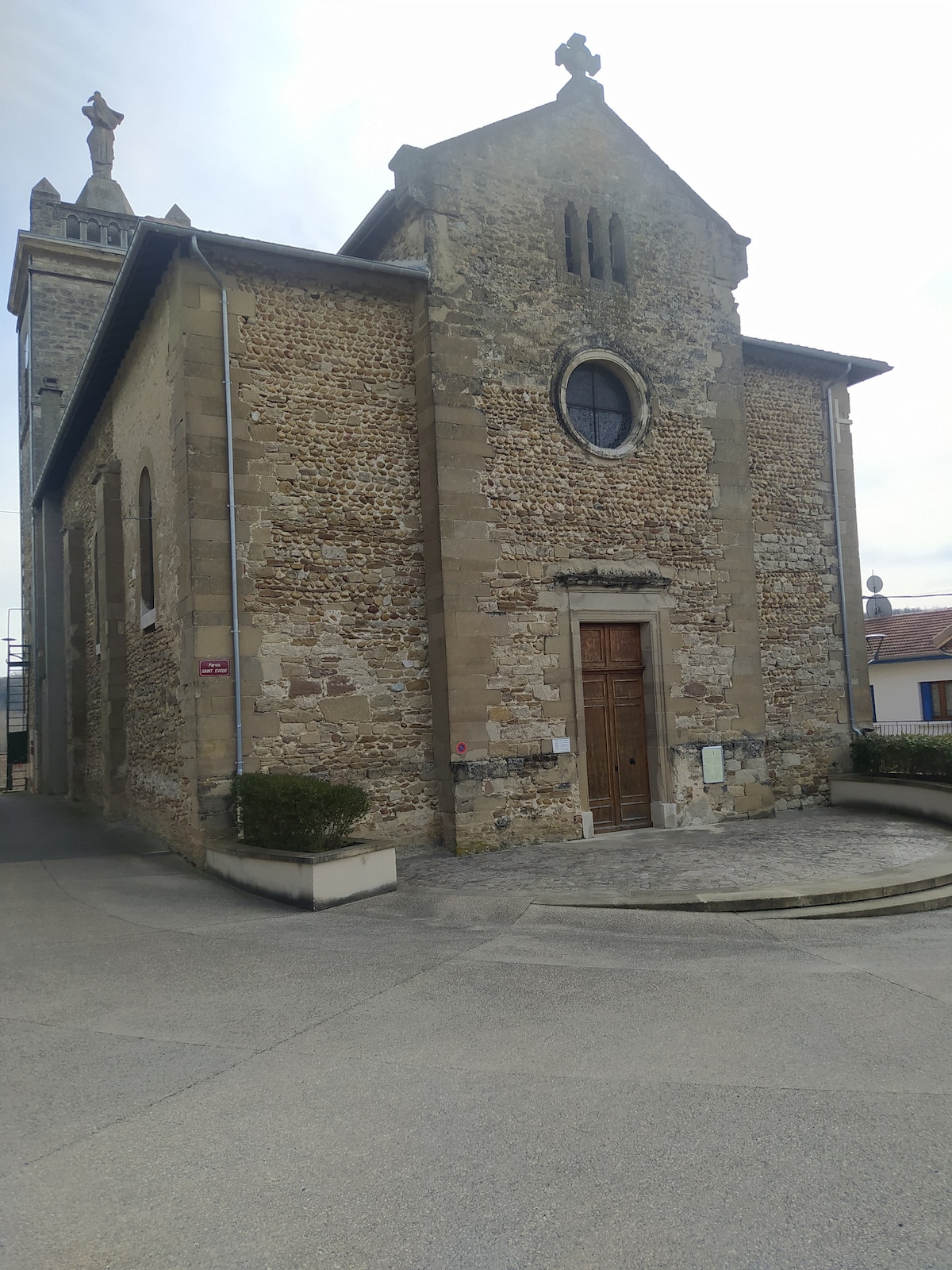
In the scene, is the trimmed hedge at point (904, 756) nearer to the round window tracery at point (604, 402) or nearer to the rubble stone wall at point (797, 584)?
the rubble stone wall at point (797, 584)

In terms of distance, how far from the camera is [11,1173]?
3.26 metres

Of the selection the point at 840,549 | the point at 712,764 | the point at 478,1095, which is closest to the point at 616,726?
the point at 712,764

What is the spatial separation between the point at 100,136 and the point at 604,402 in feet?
70.7

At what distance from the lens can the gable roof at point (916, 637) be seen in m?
26.4

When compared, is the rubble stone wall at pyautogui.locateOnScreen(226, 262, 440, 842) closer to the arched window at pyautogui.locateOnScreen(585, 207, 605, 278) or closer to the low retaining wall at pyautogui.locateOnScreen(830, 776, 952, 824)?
the arched window at pyautogui.locateOnScreen(585, 207, 605, 278)

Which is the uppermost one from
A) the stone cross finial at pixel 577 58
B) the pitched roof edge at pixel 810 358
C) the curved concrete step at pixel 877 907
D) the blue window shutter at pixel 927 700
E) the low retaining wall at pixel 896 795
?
the stone cross finial at pixel 577 58

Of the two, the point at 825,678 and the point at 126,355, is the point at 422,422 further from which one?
the point at 825,678

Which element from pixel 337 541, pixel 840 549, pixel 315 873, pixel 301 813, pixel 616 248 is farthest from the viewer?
pixel 840 549

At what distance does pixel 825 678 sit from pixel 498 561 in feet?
21.8

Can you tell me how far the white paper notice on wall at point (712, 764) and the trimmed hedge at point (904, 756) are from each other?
9.76 ft

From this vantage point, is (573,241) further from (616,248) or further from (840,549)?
(840,549)

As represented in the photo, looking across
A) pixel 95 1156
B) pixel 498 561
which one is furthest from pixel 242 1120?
pixel 498 561

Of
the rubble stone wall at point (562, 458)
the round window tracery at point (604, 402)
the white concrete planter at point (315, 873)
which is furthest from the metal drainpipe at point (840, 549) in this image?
the white concrete planter at point (315, 873)

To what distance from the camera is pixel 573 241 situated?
1242 centimetres
